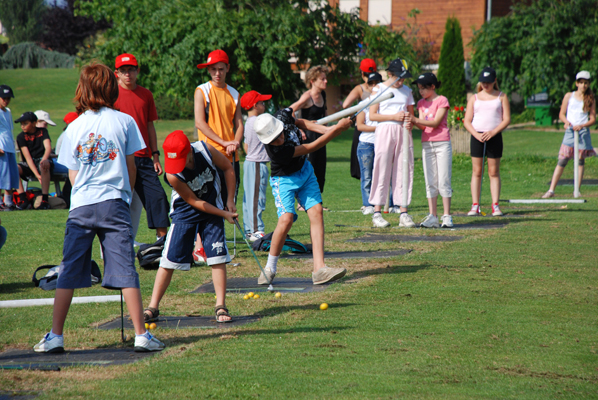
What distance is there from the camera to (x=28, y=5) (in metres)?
78.8

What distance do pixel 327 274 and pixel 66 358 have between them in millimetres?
2542

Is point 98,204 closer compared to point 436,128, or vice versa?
point 98,204

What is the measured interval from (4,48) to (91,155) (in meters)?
76.9

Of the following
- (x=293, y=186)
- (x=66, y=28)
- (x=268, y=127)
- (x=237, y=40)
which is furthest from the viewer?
(x=66, y=28)

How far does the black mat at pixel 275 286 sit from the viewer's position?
243 inches

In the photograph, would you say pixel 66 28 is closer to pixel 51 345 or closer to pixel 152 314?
pixel 152 314

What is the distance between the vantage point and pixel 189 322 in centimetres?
516

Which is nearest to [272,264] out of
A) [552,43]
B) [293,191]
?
[293,191]

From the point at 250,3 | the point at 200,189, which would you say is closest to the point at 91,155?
the point at 200,189

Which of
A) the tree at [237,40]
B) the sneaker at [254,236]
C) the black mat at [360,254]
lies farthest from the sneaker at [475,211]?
the tree at [237,40]

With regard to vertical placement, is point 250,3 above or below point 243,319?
above

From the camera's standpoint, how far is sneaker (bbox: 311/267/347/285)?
19.9 feet

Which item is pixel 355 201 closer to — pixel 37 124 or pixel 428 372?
pixel 37 124

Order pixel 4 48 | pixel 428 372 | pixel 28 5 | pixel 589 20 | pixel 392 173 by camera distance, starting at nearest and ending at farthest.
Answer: pixel 428 372
pixel 392 173
pixel 589 20
pixel 4 48
pixel 28 5
